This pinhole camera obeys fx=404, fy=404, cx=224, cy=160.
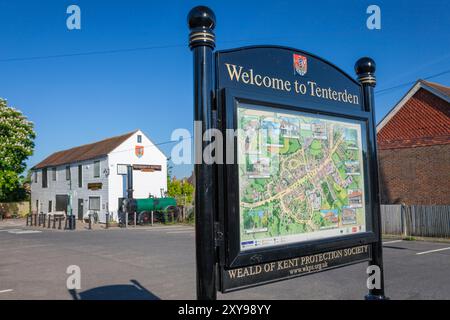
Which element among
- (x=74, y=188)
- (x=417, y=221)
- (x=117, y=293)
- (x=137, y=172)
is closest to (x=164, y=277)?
(x=117, y=293)

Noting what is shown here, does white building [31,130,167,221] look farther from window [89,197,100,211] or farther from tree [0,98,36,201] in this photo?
tree [0,98,36,201]

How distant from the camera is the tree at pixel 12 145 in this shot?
41.8 meters

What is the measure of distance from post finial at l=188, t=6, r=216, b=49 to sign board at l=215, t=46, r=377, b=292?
0.50ft

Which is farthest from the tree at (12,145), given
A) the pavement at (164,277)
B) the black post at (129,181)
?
the pavement at (164,277)

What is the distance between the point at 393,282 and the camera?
8648 mm

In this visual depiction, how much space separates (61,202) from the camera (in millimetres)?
41844

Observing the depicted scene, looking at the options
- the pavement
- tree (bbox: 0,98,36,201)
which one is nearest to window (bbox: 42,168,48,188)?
tree (bbox: 0,98,36,201)

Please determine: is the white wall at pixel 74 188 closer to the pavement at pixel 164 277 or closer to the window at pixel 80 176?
the window at pixel 80 176

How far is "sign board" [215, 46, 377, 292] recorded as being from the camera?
2994 millimetres

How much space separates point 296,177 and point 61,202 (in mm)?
42406

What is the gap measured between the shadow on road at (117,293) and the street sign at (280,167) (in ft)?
15.9
